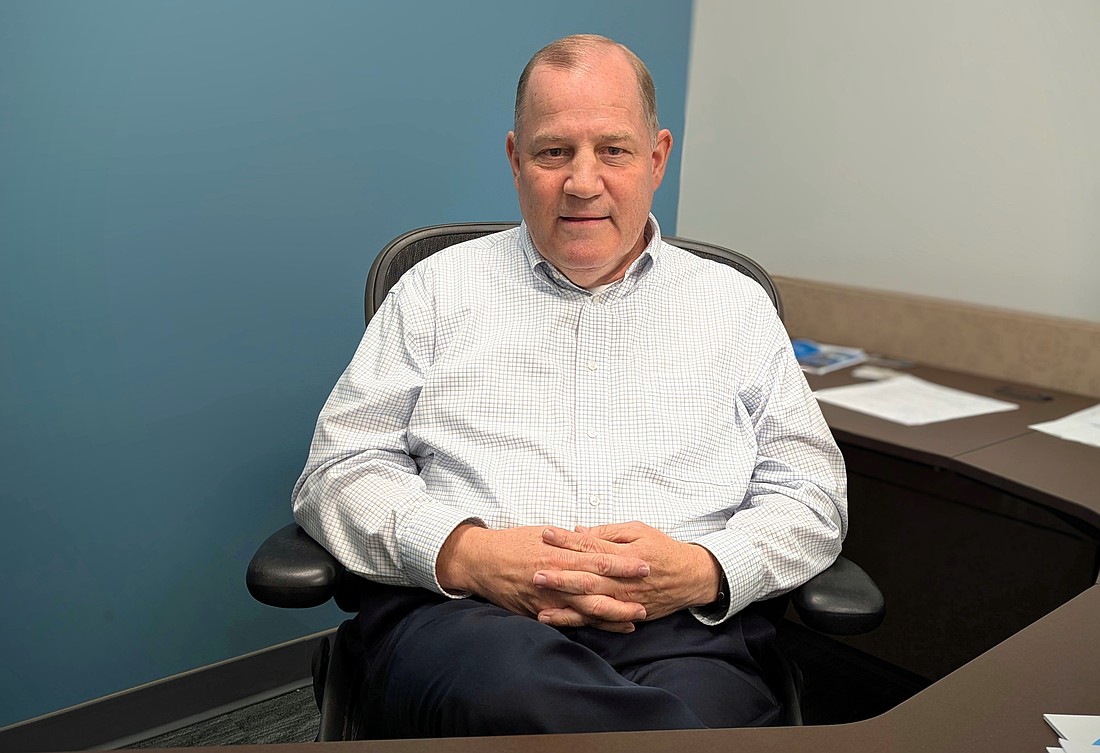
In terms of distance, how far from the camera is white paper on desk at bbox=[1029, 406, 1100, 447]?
6.58ft

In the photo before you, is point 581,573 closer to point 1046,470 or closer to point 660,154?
point 660,154

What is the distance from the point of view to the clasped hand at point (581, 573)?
1335mm

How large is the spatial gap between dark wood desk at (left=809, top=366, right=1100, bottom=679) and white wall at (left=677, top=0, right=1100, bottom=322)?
320 mm

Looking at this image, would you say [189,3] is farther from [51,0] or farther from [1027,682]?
[1027,682]

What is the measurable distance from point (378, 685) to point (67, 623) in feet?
3.53

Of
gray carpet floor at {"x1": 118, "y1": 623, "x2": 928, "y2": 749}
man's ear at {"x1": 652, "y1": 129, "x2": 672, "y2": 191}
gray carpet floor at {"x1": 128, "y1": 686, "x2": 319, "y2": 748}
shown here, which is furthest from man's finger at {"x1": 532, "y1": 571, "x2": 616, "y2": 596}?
gray carpet floor at {"x1": 128, "y1": 686, "x2": 319, "y2": 748}

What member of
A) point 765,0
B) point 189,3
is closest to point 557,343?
point 189,3

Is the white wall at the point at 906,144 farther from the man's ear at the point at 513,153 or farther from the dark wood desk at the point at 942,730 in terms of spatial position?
the dark wood desk at the point at 942,730

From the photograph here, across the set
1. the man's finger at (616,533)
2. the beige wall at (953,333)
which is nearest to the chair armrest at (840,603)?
the man's finger at (616,533)

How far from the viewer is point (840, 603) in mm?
1335

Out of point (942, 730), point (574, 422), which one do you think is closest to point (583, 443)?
point (574, 422)

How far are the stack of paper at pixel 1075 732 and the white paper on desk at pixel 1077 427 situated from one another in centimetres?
123

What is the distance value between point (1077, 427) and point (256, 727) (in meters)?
1.88

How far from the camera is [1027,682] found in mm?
964
